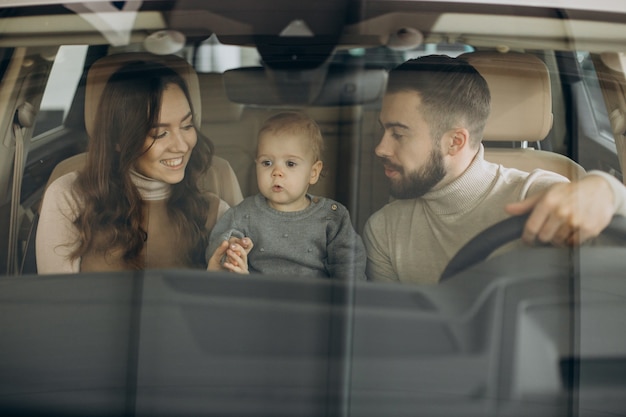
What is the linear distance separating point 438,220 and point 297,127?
34 cm

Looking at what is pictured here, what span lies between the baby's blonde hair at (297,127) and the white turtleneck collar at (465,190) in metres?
0.24

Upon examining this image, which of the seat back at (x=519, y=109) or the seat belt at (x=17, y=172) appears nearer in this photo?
the seat back at (x=519, y=109)

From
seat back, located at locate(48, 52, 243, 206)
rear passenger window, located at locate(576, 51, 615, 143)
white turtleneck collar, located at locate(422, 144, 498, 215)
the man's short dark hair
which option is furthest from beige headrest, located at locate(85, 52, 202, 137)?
rear passenger window, located at locate(576, 51, 615, 143)

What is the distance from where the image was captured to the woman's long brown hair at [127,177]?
1483mm

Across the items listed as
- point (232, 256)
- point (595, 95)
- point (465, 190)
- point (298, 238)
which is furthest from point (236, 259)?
point (595, 95)

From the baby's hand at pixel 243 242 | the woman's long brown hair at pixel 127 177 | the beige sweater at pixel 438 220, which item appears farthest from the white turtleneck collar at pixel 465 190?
the woman's long brown hair at pixel 127 177

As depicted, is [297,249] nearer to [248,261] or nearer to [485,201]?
[248,261]

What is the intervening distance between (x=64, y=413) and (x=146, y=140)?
1.90ft

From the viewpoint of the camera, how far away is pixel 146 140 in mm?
1516

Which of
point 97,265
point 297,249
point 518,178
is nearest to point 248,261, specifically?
point 297,249

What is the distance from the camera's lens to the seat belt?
1593 mm

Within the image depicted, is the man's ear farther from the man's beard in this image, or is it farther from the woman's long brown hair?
the woman's long brown hair

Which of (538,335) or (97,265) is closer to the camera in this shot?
(538,335)

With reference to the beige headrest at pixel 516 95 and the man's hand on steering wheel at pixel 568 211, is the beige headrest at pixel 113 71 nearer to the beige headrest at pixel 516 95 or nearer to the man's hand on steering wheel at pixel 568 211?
the beige headrest at pixel 516 95
